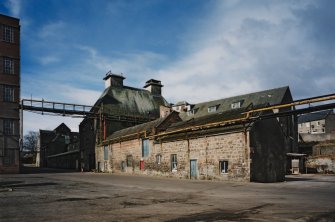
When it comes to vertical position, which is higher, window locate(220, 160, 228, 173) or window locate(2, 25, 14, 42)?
window locate(2, 25, 14, 42)

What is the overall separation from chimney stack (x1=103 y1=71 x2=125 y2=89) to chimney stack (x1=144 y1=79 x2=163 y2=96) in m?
5.27

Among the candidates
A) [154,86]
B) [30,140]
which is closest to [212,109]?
[154,86]

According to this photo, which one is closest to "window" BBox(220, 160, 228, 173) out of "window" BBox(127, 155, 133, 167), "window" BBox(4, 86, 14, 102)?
"window" BBox(127, 155, 133, 167)

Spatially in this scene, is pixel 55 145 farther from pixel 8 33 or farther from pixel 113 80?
pixel 8 33

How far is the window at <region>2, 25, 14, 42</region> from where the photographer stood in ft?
119

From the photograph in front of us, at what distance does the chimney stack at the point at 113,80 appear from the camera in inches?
1929

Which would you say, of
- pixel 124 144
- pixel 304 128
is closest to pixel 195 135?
pixel 124 144

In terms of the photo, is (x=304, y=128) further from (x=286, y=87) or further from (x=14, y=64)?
(x=14, y=64)

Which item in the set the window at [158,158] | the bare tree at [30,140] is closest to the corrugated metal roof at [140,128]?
the window at [158,158]

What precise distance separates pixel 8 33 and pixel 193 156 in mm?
25144

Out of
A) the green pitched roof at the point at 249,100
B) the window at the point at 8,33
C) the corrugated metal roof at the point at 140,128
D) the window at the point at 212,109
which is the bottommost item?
the corrugated metal roof at the point at 140,128

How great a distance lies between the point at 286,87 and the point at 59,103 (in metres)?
28.9

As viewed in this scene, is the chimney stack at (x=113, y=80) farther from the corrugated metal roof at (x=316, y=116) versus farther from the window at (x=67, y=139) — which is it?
the corrugated metal roof at (x=316, y=116)

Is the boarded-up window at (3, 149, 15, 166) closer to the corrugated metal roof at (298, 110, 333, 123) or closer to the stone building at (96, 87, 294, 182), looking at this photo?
the stone building at (96, 87, 294, 182)
